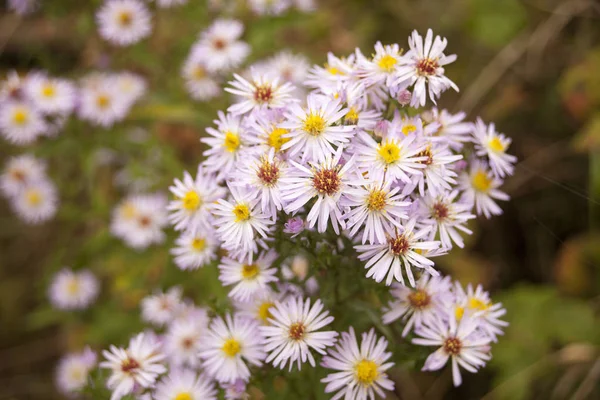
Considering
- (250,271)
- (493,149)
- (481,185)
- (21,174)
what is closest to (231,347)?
(250,271)

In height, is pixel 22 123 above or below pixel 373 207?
above

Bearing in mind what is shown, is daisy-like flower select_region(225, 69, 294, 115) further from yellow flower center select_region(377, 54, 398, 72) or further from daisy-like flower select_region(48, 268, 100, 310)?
daisy-like flower select_region(48, 268, 100, 310)

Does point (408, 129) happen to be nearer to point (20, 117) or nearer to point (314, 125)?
point (314, 125)

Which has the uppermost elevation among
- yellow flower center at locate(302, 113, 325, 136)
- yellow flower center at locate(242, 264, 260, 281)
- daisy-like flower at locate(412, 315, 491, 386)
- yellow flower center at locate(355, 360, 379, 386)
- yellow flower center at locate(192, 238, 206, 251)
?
yellow flower center at locate(302, 113, 325, 136)


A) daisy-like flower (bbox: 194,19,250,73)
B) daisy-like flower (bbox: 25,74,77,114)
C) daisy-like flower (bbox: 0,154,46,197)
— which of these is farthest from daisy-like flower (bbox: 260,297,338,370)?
daisy-like flower (bbox: 0,154,46,197)

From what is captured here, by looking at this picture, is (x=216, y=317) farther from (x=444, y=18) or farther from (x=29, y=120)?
(x=444, y=18)

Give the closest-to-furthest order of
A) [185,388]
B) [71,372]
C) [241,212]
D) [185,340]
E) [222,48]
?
1. [241,212]
2. [185,388]
3. [185,340]
4. [222,48]
5. [71,372]
